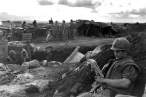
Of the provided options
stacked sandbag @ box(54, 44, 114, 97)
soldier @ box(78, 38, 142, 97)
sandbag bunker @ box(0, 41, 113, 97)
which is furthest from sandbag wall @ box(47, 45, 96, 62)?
soldier @ box(78, 38, 142, 97)

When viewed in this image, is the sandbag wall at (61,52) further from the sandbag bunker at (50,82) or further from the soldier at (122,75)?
the soldier at (122,75)

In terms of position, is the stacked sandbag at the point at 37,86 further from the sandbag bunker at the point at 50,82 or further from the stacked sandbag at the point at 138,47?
the stacked sandbag at the point at 138,47

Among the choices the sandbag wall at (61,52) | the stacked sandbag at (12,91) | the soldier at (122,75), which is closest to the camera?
the soldier at (122,75)

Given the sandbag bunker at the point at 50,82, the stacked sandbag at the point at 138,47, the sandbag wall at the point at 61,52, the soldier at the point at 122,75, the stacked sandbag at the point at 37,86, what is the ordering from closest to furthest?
the soldier at the point at 122,75 < the sandbag bunker at the point at 50,82 < the stacked sandbag at the point at 138,47 < the stacked sandbag at the point at 37,86 < the sandbag wall at the point at 61,52

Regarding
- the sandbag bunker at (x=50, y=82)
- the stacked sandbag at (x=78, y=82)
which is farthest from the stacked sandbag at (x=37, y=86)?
the stacked sandbag at (x=78, y=82)

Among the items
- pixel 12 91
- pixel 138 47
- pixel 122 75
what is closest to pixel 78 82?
pixel 12 91

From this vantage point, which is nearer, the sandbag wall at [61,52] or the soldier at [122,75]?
the soldier at [122,75]

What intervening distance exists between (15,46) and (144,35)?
730 cm

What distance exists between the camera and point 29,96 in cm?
752

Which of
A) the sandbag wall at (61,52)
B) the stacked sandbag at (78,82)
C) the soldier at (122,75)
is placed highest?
the soldier at (122,75)

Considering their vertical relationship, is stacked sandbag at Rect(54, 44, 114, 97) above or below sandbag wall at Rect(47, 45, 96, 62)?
above

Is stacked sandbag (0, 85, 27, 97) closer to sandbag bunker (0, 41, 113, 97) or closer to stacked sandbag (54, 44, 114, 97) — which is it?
sandbag bunker (0, 41, 113, 97)

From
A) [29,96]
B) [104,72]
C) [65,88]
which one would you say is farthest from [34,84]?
[104,72]

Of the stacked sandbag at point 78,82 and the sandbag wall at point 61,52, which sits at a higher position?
the stacked sandbag at point 78,82
